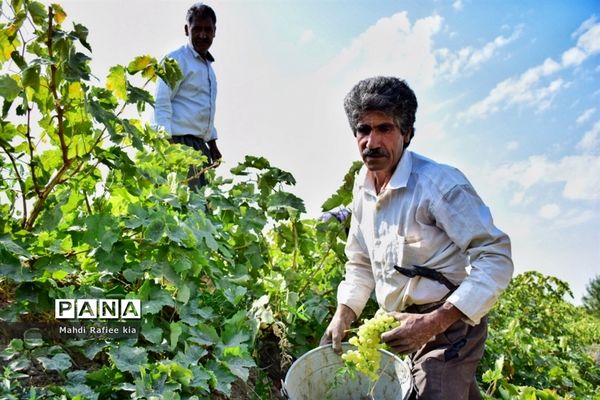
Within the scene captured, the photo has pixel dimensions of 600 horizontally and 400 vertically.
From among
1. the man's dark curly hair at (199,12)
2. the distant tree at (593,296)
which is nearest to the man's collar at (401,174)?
the man's dark curly hair at (199,12)

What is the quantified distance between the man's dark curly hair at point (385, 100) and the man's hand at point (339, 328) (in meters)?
0.71

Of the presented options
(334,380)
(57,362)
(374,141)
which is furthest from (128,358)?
(374,141)

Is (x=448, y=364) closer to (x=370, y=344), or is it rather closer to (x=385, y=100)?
(x=370, y=344)

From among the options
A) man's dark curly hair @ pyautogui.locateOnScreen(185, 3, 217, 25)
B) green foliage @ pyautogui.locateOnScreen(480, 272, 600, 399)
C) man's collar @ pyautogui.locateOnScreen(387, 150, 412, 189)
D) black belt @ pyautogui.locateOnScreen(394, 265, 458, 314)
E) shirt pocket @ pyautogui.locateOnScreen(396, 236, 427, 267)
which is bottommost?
green foliage @ pyautogui.locateOnScreen(480, 272, 600, 399)

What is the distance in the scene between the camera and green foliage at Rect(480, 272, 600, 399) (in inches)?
139

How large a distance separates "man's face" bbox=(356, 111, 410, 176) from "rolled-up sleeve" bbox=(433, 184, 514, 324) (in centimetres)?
27

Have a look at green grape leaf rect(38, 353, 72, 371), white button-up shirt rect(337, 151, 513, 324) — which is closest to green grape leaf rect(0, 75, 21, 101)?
green grape leaf rect(38, 353, 72, 371)

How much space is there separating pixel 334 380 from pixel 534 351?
2388mm

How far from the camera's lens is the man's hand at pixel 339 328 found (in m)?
2.29

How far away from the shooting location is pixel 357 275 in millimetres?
2557

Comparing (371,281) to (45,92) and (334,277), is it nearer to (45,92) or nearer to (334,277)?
(334,277)

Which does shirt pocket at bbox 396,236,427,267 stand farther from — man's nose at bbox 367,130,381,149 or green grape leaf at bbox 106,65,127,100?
green grape leaf at bbox 106,65,127,100

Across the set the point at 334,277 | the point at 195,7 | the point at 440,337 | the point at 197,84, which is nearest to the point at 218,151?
the point at 197,84

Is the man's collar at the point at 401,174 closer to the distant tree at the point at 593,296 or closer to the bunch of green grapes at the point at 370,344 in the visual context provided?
the bunch of green grapes at the point at 370,344
